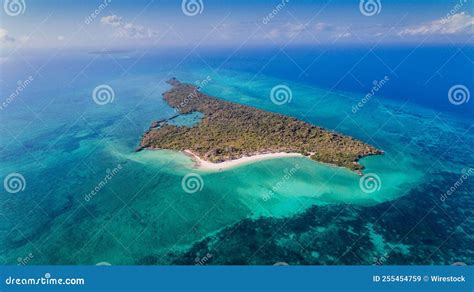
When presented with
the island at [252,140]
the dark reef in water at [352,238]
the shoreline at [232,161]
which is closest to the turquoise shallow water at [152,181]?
the dark reef in water at [352,238]

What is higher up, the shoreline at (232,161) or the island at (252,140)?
the island at (252,140)

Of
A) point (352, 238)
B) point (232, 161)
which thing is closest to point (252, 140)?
point (232, 161)

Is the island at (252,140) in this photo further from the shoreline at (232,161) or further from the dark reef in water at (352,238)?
the dark reef in water at (352,238)

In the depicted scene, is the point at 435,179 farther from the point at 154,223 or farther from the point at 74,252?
the point at 74,252

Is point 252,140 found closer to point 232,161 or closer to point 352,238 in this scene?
point 232,161

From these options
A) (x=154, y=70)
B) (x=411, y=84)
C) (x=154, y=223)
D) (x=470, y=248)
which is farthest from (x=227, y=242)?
(x=154, y=70)

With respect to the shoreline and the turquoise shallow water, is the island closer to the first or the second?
the shoreline

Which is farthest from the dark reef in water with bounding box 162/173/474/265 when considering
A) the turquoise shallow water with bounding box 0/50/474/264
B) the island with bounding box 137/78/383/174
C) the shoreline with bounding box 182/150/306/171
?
the shoreline with bounding box 182/150/306/171
